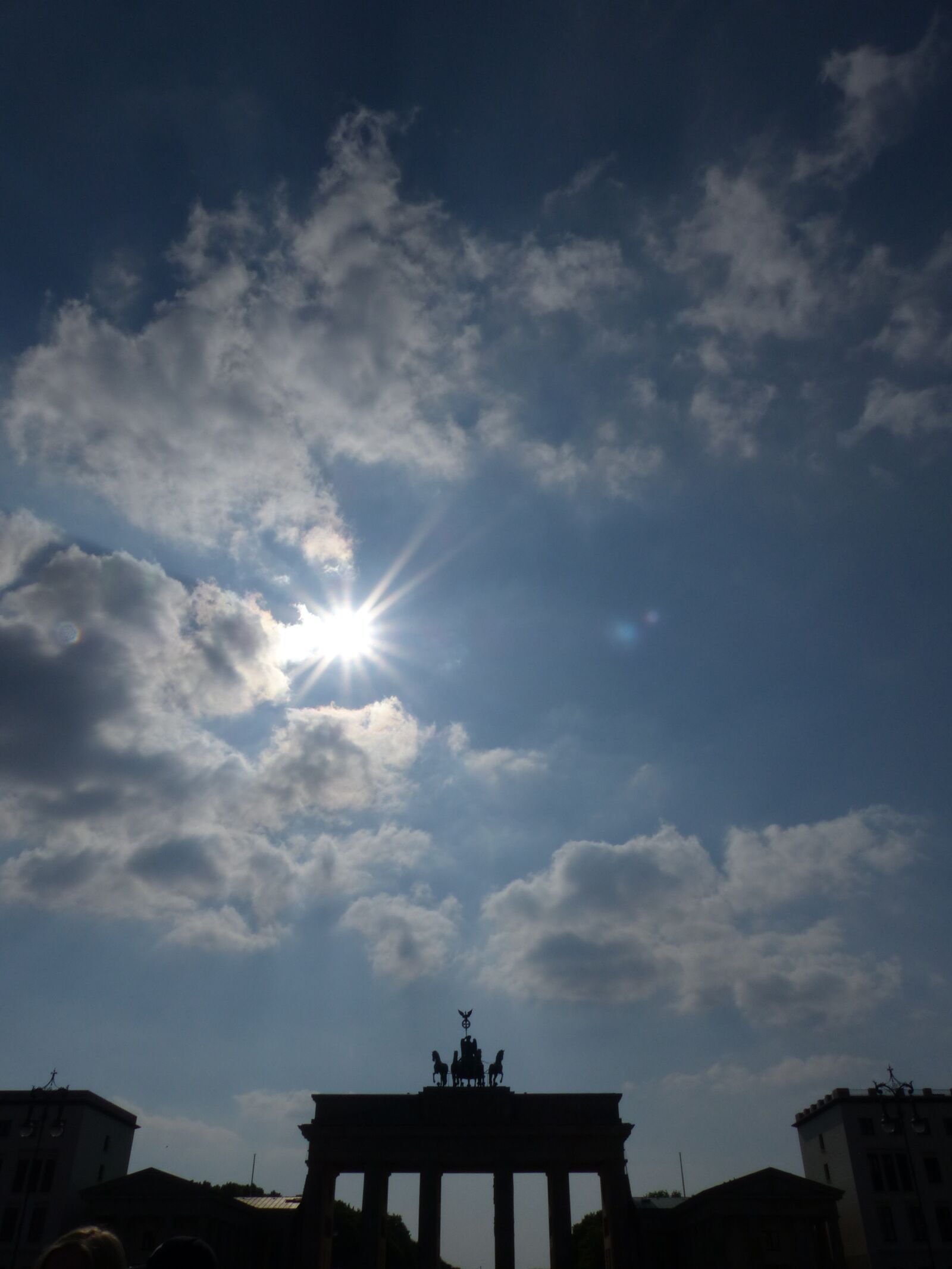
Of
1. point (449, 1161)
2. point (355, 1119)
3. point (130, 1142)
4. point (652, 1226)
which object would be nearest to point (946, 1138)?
point (652, 1226)

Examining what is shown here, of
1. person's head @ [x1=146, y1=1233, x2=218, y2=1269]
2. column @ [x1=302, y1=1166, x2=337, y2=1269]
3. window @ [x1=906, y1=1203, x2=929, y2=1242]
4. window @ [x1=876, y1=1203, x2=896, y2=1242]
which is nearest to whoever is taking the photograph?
person's head @ [x1=146, y1=1233, x2=218, y2=1269]

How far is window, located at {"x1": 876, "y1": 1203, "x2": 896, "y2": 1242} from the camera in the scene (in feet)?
221

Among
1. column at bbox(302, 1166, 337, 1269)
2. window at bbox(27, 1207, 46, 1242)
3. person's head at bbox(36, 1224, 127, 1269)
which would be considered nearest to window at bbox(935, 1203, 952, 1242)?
column at bbox(302, 1166, 337, 1269)

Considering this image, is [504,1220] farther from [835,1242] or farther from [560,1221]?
[835,1242]

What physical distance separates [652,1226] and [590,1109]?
13578 mm

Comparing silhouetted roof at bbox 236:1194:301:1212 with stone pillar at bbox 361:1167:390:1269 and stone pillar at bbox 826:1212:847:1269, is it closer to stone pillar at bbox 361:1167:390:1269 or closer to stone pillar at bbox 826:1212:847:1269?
stone pillar at bbox 361:1167:390:1269

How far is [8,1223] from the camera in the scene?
6500 centimetres

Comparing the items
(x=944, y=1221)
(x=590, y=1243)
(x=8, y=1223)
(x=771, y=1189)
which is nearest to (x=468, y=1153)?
(x=771, y=1189)

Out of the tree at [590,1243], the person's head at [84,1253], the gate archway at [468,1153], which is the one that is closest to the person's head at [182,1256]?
the person's head at [84,1253]

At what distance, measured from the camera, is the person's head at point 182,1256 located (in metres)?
5.28

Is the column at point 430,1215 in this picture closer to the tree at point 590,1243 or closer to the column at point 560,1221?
the column at point 560,1221

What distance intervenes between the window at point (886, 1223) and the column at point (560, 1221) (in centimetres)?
2328

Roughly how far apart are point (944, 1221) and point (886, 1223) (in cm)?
409

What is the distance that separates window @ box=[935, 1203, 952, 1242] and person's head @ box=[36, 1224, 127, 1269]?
81425 mm
